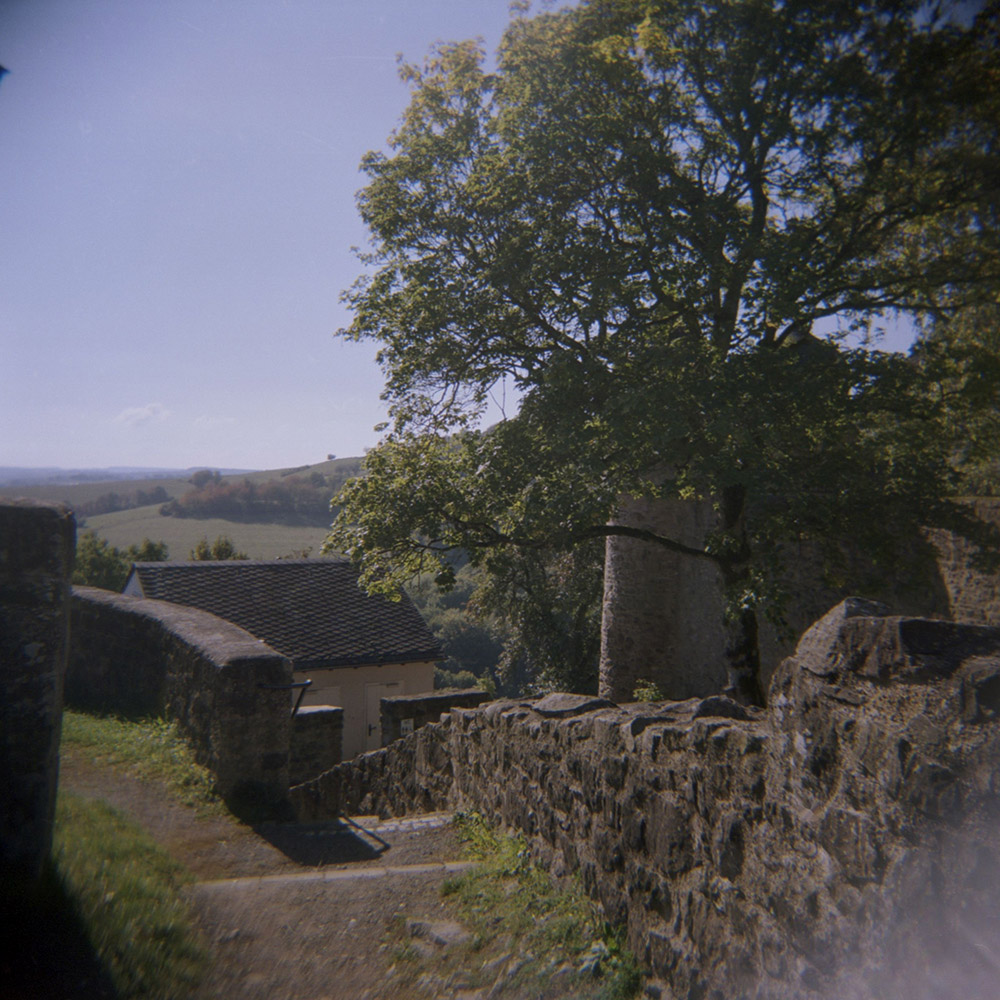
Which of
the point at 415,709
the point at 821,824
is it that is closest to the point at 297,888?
the point at 821,824

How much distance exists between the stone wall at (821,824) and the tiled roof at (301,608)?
14.2 metres

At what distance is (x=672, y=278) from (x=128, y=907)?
7339 mm

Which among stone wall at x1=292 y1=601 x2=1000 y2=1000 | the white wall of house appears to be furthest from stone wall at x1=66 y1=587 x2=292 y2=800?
the white wall of house

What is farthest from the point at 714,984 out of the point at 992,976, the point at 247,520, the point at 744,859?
the point at 247,520

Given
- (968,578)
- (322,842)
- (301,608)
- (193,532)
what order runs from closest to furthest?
(322,842) < (968,578) < (301,608) < (193,532)

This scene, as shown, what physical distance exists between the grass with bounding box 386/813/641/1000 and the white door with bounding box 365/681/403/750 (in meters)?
13.4

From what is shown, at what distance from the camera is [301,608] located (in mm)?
18578

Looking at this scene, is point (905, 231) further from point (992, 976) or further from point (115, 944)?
point (115, 944)

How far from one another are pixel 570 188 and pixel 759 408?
3853mm

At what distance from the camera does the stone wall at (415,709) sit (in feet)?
32.2

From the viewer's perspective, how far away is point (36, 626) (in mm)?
3408

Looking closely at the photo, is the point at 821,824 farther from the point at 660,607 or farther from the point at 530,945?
the point at 660,607

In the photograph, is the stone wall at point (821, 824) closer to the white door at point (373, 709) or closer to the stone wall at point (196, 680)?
the stone wall at point (196, 680)

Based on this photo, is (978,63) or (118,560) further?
(118,560)
